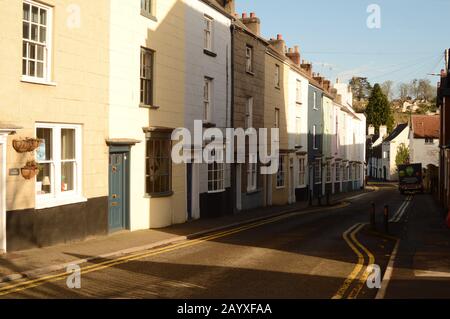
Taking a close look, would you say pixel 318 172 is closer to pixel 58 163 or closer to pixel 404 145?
pixel 58 163

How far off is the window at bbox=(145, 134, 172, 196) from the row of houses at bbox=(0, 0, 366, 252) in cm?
4

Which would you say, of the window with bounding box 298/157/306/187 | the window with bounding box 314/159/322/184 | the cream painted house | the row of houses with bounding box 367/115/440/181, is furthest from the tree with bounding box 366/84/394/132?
the cream painted house

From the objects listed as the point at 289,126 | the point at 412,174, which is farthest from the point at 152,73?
the point at 412,174

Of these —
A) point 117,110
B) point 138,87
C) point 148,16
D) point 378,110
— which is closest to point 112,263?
point 117,110

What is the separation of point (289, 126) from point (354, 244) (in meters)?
21.2

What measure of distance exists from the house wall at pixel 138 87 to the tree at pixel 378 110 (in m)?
95.9

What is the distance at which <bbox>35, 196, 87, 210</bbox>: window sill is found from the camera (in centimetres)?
1366

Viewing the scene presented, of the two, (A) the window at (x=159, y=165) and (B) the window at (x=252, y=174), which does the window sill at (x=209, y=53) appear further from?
(B) the window at (x=252, y=174)

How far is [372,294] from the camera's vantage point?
9469 millimetres

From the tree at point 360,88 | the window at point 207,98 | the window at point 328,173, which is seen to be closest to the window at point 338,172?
the window at point 328,173

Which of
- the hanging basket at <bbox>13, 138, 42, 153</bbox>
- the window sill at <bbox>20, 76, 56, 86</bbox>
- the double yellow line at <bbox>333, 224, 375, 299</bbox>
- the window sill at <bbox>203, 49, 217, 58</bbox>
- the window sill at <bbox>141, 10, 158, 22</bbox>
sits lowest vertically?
the double yellow line at <bbox>333, 224, 375, 299</bbox>

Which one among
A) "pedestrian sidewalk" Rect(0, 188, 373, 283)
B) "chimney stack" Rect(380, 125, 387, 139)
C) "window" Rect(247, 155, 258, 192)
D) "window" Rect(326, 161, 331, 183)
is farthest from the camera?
"chimney stack" Rect(380, 125, 387, 139)

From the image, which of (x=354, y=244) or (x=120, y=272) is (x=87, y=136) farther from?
(x=354, y=244)

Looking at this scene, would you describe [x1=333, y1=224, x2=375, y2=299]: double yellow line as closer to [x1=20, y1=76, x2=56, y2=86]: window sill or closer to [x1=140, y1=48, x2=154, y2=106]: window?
[x1=140, y1=48, x2=154, y2=106]: window
